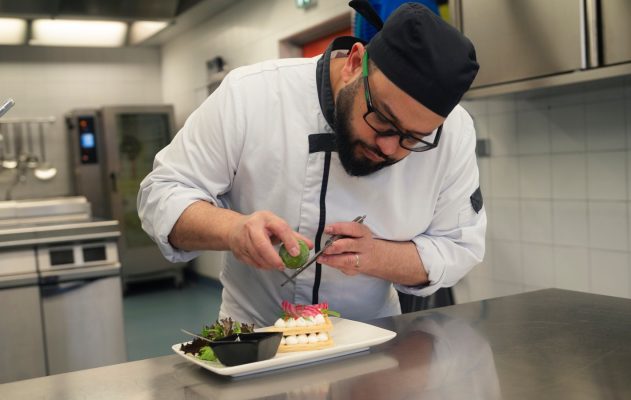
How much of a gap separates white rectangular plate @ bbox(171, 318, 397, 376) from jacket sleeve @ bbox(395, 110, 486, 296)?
26cm

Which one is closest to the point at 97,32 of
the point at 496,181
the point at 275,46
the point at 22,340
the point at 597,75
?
the point at 275,46

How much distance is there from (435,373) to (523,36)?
164 cm

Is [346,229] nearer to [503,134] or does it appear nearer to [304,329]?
[304,329]

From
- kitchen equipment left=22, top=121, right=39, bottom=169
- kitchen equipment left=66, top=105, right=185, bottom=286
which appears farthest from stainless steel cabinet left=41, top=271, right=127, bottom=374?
kitchen equipment left=22, top=121, right=39, bottom=169

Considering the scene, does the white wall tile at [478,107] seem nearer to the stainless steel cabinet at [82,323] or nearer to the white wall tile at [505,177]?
the white wall tile at [505,177]

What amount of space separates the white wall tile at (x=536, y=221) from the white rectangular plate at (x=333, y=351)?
181cm

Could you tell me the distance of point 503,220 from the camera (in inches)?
124

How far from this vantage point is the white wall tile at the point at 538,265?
9.56ft

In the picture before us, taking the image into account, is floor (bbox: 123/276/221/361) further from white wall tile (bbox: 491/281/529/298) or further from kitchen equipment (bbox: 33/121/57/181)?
white wall tile (bbox: 491/281/529/298)

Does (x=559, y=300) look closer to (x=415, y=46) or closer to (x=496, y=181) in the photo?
(x=415, y=46)

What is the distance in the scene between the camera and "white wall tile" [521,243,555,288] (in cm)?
291

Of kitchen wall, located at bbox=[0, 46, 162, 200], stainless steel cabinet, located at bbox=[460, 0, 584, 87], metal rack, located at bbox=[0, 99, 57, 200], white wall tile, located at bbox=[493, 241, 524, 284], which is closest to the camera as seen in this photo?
stainless steel cabinet, located at bbox=[460, 0, 584, 87]

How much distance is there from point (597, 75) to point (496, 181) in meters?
1.10

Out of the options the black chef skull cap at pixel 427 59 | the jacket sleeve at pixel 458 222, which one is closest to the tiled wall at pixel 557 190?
the jacket sleeve at pixel 458 222
